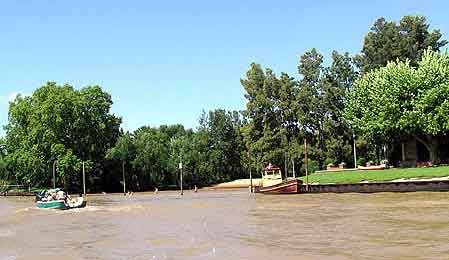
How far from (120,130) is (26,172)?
64.4ft

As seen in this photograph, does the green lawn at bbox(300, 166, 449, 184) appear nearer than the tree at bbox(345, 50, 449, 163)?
Yes

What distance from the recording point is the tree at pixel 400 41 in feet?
263

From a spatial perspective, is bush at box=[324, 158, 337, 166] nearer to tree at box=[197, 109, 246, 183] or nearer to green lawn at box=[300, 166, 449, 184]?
green lawn at box=[300, 166, 449, 184]

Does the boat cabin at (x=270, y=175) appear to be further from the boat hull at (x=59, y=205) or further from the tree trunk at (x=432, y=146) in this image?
the boat hull at (x=59, y=205)

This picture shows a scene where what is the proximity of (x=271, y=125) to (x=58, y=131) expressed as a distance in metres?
34.1

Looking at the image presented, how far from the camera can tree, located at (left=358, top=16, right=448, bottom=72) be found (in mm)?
80125

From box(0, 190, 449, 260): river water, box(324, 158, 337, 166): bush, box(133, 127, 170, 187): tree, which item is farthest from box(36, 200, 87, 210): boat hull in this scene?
box(133, 127, 170, 187): tree

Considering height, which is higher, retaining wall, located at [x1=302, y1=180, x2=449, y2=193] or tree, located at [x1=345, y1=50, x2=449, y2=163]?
tree, located at [x1=345, y1=50, x2=449, y2=163]

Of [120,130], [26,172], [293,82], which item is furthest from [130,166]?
[293,82]

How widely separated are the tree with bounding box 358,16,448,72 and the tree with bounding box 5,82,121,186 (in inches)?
1782

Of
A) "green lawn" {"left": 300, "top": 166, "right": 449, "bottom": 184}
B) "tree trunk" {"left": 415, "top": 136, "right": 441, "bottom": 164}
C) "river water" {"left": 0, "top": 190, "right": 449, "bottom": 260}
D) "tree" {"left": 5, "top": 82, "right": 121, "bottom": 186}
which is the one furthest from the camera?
"tree" {"left": 5, "top": 82, "right": 121, "bottom": 186}

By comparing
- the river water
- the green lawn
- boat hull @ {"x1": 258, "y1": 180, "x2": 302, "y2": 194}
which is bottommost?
the river water

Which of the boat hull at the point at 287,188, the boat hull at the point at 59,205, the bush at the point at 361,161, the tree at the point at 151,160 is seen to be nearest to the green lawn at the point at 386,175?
the boat hull at the point at 287,188

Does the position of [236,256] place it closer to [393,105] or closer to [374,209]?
[374,209]
